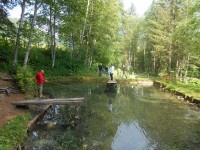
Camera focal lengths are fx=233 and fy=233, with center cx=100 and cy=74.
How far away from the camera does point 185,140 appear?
9.98 metres

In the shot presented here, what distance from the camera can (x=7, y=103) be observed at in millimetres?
12656

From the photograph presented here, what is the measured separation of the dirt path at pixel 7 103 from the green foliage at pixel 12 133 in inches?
16.3

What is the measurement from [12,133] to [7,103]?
460 cm

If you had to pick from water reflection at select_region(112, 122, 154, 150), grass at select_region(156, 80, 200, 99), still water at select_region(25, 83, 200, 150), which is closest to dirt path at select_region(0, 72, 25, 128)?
still water at select_region(25, 83, 200, 150)

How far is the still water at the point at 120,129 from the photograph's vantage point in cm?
923

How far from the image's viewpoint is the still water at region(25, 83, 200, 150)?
30.3ft

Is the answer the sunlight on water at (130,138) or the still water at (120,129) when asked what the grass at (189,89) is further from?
the sunlight on water at (130,138)

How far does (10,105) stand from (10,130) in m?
4.17

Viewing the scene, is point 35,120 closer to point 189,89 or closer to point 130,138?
point 130,138

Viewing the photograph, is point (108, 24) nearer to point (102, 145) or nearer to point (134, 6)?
point (102, 145)

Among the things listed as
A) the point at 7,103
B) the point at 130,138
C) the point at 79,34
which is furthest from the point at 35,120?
the point at 79,34

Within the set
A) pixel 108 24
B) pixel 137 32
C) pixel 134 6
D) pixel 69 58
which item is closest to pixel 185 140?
pixel 69 58

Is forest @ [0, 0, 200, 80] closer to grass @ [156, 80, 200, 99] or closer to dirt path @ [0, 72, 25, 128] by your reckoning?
grass @ [156, 80, 200, 99]

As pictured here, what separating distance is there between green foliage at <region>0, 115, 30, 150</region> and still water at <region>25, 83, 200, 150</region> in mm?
461
